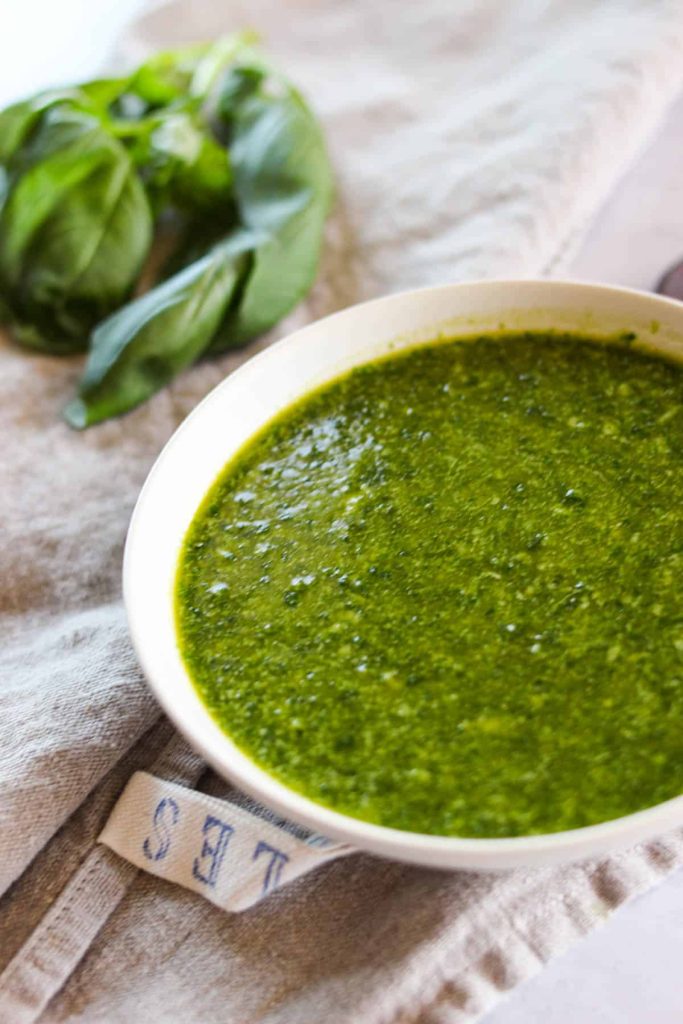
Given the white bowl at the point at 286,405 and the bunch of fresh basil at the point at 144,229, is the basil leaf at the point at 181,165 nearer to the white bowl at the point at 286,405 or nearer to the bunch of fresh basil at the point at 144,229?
Result: the bunch of fresh basil at the point at 144,229

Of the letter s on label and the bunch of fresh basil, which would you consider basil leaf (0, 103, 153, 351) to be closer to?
the bunch of fresh basil

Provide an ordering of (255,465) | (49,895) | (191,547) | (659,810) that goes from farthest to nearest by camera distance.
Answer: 1. (255,465)
2. (191,547)
3. (49,895)
4. (659,810)

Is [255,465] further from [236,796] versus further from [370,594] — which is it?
[236,796]

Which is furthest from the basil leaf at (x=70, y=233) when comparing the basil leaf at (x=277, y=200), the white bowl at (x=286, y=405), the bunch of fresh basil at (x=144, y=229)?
the white bowl at (x=286, y=405)

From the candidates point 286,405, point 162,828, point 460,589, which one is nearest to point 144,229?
point 286,405

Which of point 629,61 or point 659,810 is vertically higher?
point 629,61

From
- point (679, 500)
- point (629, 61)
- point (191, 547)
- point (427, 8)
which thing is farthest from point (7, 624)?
point (427, 8)
